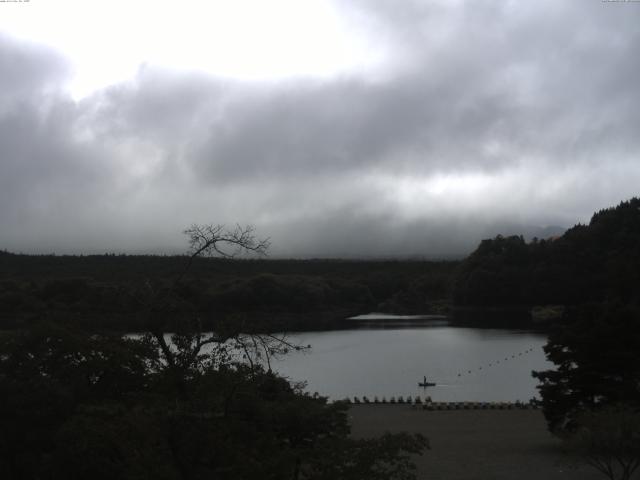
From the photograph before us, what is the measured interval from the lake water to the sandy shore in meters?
4.79

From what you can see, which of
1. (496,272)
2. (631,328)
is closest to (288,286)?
(496,272)

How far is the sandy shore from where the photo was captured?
55.6 feet

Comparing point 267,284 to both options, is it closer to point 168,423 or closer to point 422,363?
point 422,363

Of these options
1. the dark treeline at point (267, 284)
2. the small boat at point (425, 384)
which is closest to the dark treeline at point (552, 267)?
the dark treeline at point (267, 284)

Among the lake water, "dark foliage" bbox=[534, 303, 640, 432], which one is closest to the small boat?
the lake water

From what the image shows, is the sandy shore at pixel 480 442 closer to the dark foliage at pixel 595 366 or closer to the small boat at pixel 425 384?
the dark foliage at pixel 595 366

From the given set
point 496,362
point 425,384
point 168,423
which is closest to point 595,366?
point 168,423

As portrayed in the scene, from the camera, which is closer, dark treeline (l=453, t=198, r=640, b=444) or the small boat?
dark treeline (l=453, t=198, r=640, b=444)

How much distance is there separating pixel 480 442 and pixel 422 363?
25099 millimetres

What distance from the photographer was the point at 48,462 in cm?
1037

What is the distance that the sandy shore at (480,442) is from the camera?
16938 millimetres

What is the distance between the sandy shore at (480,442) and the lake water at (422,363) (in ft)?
15.7

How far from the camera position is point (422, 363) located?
151ft

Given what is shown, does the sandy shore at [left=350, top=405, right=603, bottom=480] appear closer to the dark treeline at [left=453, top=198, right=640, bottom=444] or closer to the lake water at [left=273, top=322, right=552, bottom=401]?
the dark treeline at [left=453, top=198, right=640, bottom=444]
